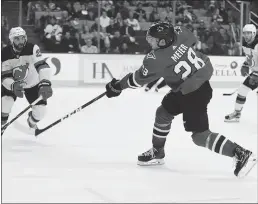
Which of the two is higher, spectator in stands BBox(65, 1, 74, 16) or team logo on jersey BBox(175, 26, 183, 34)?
team logo on jersey BBox(175, 26, 183, 34)

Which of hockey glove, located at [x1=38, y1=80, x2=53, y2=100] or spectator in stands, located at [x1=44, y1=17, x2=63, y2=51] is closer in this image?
hockey glove, located at [x1=38, y1=80, x2=53, y2=100]

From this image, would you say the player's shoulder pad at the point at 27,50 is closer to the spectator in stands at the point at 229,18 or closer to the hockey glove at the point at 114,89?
the hockey glove at the point at 114,89

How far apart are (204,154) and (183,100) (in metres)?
0.74

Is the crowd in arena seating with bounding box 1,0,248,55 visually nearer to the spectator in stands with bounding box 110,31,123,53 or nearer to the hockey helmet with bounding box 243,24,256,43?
the spectator in stands with bounding box 110,31,123,53

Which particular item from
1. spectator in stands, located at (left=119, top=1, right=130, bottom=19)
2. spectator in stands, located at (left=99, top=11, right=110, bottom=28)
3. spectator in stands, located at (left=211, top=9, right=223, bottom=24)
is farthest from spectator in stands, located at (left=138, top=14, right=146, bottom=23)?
spectator in stands, located at (left=211, top=9, right=223, bottom=24)

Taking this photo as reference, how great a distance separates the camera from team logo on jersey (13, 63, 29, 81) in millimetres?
3582

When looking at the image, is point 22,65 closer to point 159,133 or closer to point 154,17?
point 159,133

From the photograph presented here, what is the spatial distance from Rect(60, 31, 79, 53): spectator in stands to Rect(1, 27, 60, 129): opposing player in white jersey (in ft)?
14.0

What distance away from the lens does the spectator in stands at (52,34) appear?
8008 millimetres

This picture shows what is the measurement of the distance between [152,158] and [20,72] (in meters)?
1.20

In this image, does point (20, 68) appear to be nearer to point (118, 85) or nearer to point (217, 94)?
point (118, 85)

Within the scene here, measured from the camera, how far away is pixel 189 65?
2.71 metres

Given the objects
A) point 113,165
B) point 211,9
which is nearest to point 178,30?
point 113,165

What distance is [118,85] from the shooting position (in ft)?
9.36
